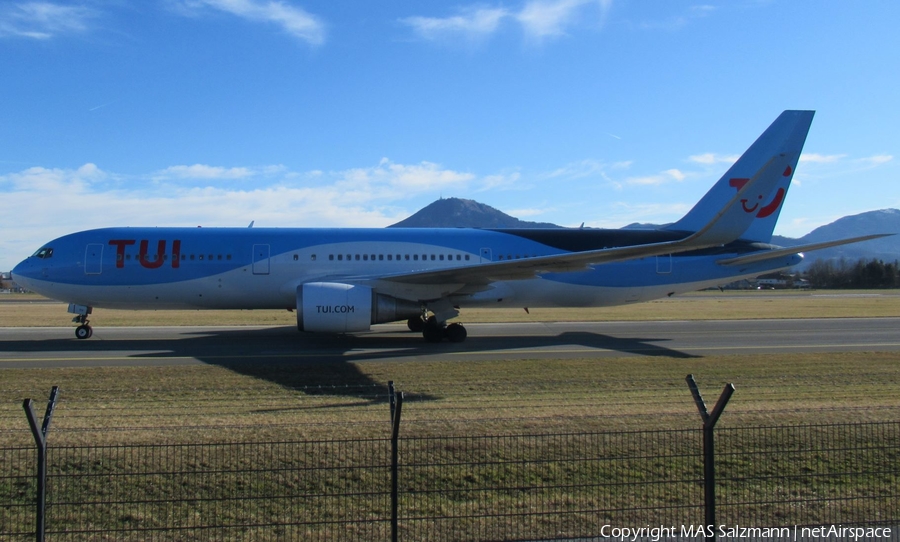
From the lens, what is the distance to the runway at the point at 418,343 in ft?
53.0

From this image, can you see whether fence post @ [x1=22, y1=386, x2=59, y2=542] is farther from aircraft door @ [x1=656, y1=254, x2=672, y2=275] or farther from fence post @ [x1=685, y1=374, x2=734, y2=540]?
aircraft door @ [x1=656, y1=254, x2=672, y2=275]

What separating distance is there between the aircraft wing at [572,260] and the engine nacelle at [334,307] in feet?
4.56

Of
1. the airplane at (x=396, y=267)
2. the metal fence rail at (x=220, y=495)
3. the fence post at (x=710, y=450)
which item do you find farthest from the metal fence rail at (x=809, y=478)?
the airplane at (x=396, y=267)

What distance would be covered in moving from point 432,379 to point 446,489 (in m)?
6.40

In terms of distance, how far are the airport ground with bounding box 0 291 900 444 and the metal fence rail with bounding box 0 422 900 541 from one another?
55 centimetres

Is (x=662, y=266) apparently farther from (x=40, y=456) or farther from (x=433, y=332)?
(x=40, y=456)

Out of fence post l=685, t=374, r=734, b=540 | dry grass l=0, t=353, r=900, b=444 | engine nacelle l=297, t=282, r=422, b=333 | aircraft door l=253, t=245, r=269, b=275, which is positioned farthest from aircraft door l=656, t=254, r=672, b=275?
fence post l=685, t=374, r=734, b=540

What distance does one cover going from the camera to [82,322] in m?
20.9

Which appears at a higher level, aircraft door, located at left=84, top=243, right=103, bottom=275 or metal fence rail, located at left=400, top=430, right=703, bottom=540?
aircraft door, located at left=84, top=243, right=103, bottom=275

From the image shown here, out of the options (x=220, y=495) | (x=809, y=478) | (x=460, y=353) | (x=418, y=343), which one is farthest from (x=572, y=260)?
(x=220, y=495)

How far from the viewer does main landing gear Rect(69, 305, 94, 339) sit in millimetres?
20394

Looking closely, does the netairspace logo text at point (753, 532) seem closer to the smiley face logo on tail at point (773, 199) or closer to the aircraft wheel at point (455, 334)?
the aircraft wheel at point (455, 334)

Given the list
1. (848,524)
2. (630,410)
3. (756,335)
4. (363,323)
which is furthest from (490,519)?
(756,335)

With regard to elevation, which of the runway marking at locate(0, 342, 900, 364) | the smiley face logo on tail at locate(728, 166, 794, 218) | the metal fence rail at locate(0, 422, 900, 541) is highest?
the smiley face logo on tail at locate(728, 166, 794, 218)
